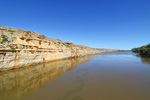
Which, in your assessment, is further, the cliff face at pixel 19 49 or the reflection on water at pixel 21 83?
the cliff face at pixel 19 49

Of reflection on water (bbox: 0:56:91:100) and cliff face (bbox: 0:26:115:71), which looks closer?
reflection on water (bbox: 0:56:91:100)

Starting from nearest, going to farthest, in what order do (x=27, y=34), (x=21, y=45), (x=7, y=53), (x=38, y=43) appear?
(x=7, y=53)
(x=21, y=45)
(x=27, y=34)
(x=38, y=43)

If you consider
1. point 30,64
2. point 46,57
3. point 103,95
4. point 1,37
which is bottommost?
point 103,95

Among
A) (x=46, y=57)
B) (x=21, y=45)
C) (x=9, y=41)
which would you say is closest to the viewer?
(x=9, y=41)

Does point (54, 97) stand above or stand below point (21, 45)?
below

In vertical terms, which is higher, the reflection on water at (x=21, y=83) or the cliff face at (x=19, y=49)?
the cliff face at (x=19, y=49)

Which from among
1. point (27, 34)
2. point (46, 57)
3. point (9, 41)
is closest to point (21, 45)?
point (9, 41)

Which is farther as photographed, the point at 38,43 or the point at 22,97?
the point at 38,43

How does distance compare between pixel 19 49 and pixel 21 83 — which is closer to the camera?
pixel 21 83

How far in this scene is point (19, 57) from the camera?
9.39m

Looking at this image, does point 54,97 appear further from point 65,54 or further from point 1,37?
point 65,54

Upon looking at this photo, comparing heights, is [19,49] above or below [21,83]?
above

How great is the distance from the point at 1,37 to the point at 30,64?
5.10 metres

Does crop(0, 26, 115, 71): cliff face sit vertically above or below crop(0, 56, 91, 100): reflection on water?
above
